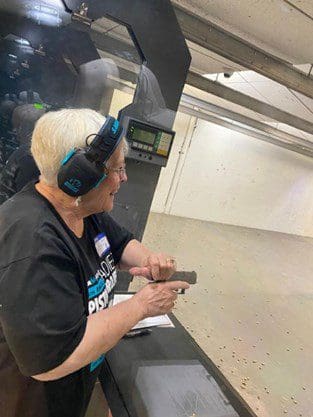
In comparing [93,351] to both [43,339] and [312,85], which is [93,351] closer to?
[43,339]

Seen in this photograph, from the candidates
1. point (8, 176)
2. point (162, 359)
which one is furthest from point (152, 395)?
point (8, 176)

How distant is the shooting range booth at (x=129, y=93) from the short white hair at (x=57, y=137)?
0.58 metres

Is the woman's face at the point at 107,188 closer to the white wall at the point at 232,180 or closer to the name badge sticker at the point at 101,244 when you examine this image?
the name badge sticker at the point at 101,244

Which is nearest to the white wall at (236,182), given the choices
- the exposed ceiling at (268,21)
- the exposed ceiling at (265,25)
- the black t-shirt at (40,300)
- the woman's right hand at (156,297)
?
the exposed ceiling at (265,25)

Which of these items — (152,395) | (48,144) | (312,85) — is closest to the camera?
(48,144)

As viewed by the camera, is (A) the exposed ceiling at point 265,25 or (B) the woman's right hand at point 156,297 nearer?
(B) the woman's right hand at point 156,297

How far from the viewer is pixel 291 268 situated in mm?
4375

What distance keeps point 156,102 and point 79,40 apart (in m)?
0.67

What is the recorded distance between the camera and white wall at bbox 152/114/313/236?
5281 millimetres

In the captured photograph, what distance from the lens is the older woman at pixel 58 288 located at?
552 mm

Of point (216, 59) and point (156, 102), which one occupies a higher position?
point (216, 59)

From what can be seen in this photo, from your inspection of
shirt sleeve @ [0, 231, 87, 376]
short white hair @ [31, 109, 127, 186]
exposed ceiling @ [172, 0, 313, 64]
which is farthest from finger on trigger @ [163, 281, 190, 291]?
exposed ceiling @ [172, 0, 313, 64]

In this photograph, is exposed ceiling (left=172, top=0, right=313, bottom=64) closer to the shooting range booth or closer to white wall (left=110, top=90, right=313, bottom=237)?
the shooting range booth

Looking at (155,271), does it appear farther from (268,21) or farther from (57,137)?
(268,21)
